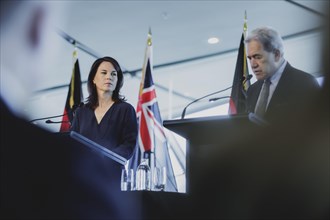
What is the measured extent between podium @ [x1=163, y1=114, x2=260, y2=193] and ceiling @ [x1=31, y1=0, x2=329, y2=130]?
3075 millimetres

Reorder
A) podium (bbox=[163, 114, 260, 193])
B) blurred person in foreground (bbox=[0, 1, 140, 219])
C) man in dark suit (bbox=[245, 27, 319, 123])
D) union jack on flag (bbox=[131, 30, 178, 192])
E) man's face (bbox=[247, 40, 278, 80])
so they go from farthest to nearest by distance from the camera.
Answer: union jack on flag (bbox=[131, 30, 178, 192])
man's face (bbox=[247, 40, 278, 80])
man in dark suit (bbox=[245, 27, 319, 123])
podium (bbox=[163, 114, 260, 193])
blurred person in foreground (bbox=[0, 1, 140, 219])

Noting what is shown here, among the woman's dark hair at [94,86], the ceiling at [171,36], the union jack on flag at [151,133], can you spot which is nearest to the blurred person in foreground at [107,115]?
the woman's dark hair at [94,86]

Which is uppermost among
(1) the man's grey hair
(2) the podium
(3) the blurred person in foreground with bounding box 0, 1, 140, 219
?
(1) the man's grey hair

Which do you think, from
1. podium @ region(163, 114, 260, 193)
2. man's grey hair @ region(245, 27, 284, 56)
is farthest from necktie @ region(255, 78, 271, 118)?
podium @ region(163, 114, 260, 193)

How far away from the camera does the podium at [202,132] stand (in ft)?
5.97

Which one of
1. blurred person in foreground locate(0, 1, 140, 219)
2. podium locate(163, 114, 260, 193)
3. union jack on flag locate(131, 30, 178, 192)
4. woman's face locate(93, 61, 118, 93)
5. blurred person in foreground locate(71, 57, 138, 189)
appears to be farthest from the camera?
union jack on flag locate(131, 30, 178, 192)

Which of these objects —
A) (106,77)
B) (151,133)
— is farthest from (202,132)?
(151,133)

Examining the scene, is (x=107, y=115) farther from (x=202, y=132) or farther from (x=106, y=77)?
(x=202, y=132)

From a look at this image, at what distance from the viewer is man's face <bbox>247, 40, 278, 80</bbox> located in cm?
244

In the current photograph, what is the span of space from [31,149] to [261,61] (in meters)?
1.84

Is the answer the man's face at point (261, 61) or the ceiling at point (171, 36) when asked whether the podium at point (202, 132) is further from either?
the ceiling at point (171, 36)

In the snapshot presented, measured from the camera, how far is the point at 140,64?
20.3 feet

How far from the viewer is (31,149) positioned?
80cm

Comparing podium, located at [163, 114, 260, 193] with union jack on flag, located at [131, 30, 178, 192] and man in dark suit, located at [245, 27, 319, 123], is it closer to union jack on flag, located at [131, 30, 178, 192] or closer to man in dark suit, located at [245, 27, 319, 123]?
man in dark suit, located at [245, 27, 319, 123]
